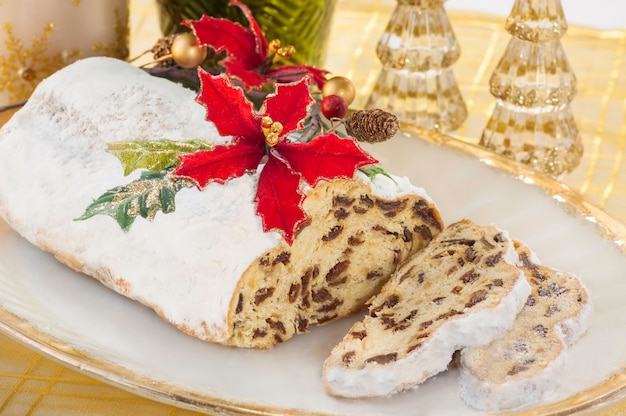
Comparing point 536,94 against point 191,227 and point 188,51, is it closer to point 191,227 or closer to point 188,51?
point 188,51

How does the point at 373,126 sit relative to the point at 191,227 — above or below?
above

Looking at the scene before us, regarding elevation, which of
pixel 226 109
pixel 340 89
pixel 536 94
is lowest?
pixel 536 94

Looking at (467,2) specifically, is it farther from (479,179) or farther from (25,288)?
(25,288)

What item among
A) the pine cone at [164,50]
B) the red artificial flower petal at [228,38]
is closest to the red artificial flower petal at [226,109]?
the red artificial flower petal at [228,38]

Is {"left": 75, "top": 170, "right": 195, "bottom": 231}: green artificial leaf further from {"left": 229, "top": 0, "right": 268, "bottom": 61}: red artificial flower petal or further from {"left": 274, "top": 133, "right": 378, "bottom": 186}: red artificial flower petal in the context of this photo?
{"left": 229, "top": 0, "right": 268, "bottom": 61}: red artificial flower petal

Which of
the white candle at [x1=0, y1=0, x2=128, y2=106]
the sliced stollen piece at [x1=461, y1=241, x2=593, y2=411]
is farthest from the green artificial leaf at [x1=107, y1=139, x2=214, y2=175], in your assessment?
the white candle at [x1=0, y1=0, x2=128, y2=106]

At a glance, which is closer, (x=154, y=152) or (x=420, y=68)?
(x=154, y=152)

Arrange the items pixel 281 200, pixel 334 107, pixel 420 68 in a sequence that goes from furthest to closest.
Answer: pixel 420 68, pixel 334 107, pixel 281 200

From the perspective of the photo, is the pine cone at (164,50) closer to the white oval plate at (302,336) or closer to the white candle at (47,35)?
the white candle at (47,35)

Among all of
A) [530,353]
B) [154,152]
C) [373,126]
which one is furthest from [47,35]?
[530,353]
